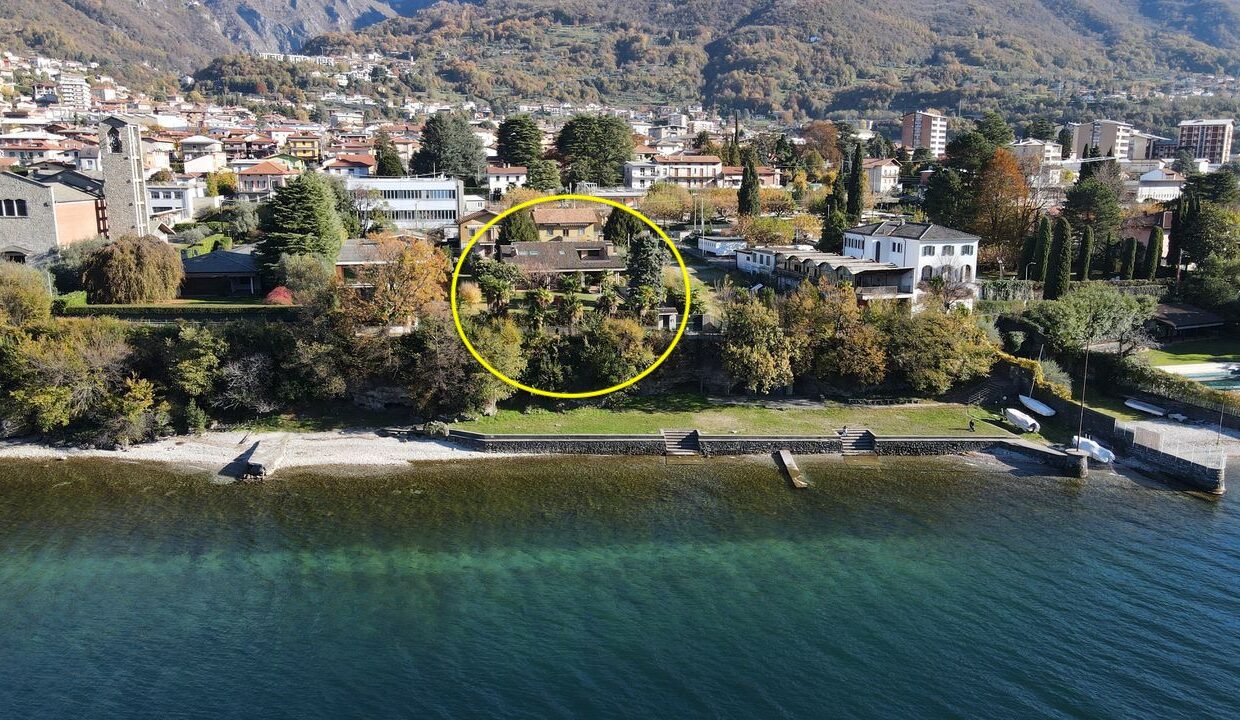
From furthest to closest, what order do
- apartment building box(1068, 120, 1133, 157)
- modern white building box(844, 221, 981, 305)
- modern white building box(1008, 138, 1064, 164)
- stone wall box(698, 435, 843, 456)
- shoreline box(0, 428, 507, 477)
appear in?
apartment building box(1068, 120, 1133, 157) → modern white building box(1008, 138, 1064, 164) → modern white building box(844, 221, 981, 305) → stone wall box(698, 435, 843, 456) → shoreline box(0, 428, 507, 477)

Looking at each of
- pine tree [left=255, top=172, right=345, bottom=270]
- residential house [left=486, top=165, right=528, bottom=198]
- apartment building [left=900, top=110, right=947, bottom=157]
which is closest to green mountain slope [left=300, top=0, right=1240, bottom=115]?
apartment building [left=900, top=110, right=947, bottom=157]

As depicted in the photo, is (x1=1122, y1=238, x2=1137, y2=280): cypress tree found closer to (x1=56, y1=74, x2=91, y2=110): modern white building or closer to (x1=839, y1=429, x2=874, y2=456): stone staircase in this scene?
(x1=839, y1=429, x2=874, y2=456): stone staircase

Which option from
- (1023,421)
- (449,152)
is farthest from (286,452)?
(449,152)

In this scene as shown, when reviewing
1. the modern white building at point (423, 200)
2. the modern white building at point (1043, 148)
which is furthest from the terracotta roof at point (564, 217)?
the modern white building at point (1043, 148)

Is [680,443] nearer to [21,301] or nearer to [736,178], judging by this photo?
[21,301]

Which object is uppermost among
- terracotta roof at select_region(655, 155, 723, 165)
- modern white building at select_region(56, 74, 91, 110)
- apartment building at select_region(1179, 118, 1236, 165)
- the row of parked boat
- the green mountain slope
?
the green mountain slope

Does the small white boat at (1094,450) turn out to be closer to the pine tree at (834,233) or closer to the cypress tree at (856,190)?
the pine tree at (834,233)

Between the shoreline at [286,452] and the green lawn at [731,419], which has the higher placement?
the green lawn at [731,419]
